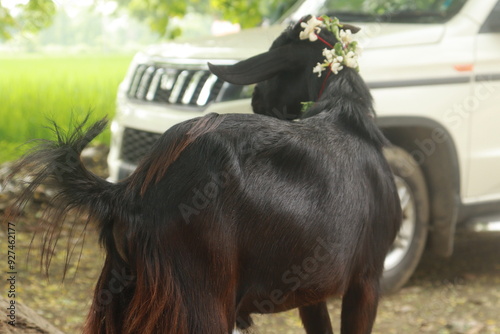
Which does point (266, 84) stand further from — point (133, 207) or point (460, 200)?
point (460, 200)

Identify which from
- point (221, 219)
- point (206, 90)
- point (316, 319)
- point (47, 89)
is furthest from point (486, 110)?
point (47, 89)

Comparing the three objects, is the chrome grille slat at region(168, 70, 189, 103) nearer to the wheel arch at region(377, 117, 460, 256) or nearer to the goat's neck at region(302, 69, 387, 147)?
the wheel arch at region(377, 117, 460, 256)

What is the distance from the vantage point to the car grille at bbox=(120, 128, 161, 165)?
17.0 ft

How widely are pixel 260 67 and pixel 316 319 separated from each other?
1149 mm

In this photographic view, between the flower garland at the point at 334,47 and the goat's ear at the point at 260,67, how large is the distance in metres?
0.10

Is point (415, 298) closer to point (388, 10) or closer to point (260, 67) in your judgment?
point (388, 10)

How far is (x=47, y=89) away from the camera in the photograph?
410 inches

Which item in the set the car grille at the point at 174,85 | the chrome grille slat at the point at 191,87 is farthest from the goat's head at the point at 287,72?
the chrome grille slat at the point at 191,87

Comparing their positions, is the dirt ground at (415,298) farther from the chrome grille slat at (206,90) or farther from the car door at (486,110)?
the chrome grille slat at (206,90)

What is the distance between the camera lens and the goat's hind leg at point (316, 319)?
3.29 metres

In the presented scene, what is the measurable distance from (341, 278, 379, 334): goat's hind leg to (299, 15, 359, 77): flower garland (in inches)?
35.8

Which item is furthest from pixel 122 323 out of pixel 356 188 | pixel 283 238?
pixel 356 188

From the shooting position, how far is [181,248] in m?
2.41

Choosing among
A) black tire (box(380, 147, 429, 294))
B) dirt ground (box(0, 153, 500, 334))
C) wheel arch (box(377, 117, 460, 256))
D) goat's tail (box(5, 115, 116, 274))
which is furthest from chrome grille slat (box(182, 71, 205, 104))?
goat's tail (box(5, 115, 116, 274))
